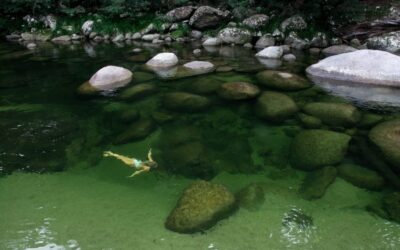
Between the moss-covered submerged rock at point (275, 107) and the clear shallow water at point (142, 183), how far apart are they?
17cm

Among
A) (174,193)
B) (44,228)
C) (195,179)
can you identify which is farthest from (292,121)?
(44,228)

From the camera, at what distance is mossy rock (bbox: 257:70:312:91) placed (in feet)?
22.2

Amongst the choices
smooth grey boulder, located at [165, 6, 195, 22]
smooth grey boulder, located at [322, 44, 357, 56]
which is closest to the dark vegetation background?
smooth grey boulder, located at [165, 6, 195, 22]

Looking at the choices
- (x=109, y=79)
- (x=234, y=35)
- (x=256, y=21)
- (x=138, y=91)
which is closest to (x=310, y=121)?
(x=138, y=91)

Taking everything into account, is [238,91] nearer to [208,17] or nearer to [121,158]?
[121,158]

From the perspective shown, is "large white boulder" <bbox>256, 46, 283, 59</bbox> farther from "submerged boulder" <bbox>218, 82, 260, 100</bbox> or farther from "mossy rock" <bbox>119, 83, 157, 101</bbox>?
"mossy rock" <bbox>119, 83, 157, 101</bbox>

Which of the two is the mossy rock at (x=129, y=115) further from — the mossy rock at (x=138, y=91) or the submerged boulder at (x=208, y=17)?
the submerged boulder at (x=208, y=17)

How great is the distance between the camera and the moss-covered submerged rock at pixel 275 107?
5.64 metres

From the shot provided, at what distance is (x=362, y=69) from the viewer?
714 centimetres

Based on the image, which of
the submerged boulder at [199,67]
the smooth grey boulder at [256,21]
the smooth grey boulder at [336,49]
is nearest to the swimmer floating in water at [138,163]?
the submerged boulder at [199,67]

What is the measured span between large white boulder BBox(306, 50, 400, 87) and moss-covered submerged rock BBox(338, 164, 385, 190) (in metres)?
3.32

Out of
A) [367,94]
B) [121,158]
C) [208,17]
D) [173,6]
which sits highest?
[173,6]

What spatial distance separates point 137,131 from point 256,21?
7330 millimetres

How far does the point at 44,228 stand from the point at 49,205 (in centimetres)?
41
